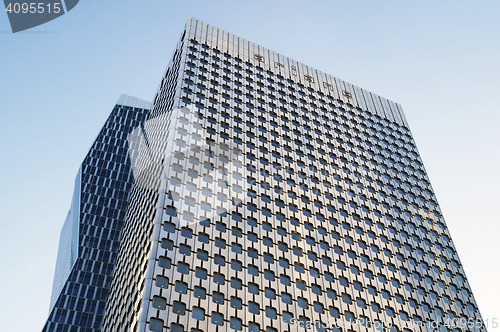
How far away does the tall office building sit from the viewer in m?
100

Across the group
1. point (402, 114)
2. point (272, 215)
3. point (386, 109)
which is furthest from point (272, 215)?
point (402, 114)

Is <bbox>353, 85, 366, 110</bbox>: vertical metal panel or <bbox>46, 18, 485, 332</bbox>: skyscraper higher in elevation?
<bbox>353, 85, 366, 110</bbox>: vertical metal panel

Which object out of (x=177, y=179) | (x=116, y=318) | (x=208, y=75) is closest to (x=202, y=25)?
(x=208, y=75)

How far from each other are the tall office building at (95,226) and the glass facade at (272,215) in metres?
29.2

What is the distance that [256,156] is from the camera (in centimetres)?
7394

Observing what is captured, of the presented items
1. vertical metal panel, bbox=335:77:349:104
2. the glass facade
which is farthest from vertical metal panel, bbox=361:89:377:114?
vertical metal panel, bbox=335:77:349:104

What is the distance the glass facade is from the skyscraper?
20 cm

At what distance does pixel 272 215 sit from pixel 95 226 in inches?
2520

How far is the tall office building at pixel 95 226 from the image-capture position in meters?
100

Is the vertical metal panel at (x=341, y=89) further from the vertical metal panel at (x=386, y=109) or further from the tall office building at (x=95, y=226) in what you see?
the tall office building at (x=95, y=226)

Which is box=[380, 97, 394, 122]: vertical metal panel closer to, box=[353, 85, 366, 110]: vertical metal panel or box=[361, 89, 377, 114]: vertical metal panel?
box=[361, 89, 377, 114]: vertical metal panel

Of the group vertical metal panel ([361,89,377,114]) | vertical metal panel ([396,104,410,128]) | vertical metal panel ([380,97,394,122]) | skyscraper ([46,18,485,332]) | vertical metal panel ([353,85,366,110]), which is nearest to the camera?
skyscraper ([46,18,485,332])

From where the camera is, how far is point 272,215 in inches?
2606

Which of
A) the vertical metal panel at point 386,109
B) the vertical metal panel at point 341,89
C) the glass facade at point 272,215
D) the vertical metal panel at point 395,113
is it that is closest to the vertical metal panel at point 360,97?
the glass facade at point 272,215
